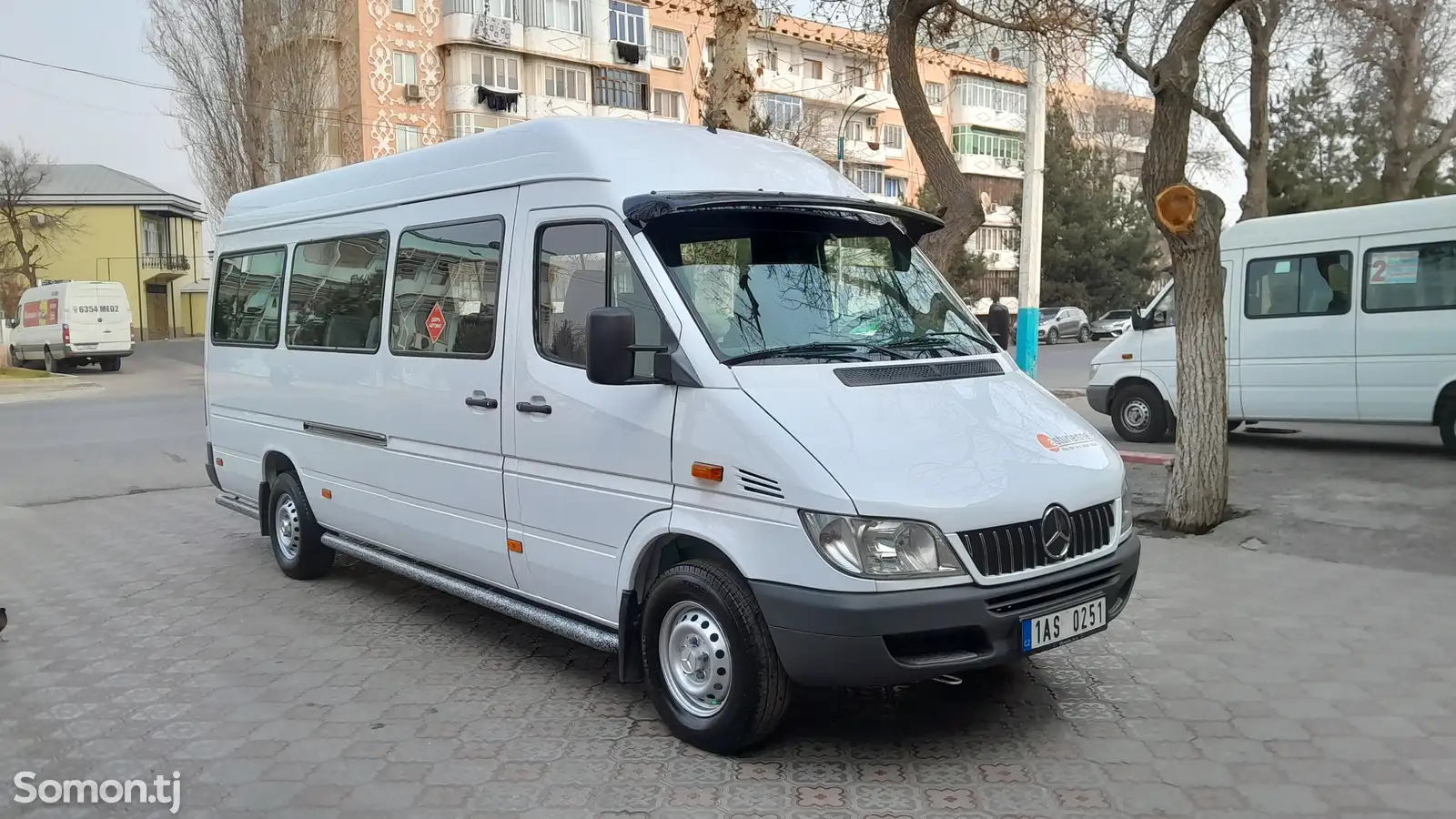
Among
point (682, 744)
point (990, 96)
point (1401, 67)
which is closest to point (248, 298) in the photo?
point (682, 744)

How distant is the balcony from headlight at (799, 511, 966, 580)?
53685 millimetres

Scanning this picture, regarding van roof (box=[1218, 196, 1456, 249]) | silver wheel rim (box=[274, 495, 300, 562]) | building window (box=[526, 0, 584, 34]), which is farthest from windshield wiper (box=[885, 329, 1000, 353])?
building window (box=[526, 0, 584, 34])

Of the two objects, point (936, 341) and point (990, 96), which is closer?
point (936, 341)

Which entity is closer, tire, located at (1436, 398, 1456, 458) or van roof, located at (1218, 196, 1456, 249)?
tire, located at (1436, 398, 1456, 458)

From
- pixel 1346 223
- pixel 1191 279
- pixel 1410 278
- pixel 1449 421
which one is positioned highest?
pixel 1346 223

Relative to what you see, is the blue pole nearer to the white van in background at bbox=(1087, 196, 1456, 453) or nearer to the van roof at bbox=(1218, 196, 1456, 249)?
the white van in background at bbox=(1087, 196, 1456, 453)

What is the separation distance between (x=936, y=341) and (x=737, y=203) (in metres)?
1.13

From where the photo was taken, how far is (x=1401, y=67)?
22.1m

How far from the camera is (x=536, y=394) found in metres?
4.95

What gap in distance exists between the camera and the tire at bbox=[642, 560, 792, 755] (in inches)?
161

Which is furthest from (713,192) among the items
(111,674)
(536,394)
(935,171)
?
(935,171)

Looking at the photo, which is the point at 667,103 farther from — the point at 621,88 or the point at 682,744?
the point at 682,744

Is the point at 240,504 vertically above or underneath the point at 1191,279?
underneath

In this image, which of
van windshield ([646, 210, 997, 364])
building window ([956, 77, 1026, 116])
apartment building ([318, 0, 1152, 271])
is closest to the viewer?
van windshield ([646, 210, 997, 364])
